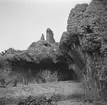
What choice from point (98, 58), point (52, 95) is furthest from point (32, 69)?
point (98, 58)

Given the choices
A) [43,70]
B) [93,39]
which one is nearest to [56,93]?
[43,70]

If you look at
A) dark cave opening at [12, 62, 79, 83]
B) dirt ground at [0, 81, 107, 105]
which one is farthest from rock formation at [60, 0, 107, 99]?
dark cave opening at [12, 62, 79, 83]

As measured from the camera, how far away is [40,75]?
26.1m

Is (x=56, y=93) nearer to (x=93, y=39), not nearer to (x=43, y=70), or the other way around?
(x=43, y=70)

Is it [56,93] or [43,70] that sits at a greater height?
[43,70]

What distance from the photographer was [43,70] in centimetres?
2633

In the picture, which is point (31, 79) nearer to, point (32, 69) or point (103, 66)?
point (32, 69)

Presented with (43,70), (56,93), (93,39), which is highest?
(93,39)

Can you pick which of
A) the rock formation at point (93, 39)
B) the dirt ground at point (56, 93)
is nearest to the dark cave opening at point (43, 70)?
the dirt ground at point (56, 93)

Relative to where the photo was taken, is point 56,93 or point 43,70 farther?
point 43,70

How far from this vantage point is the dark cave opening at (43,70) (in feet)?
85.2

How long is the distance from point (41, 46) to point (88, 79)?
35.3ft

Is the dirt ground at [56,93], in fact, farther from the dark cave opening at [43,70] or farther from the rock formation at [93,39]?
the dark cave opening at [43,70]

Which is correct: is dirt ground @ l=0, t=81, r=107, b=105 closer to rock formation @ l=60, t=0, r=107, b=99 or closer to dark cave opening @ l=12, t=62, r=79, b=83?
rock formation @ l=60, t=0, r=107, b=99
